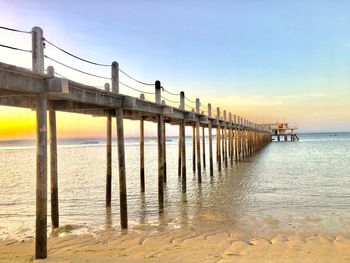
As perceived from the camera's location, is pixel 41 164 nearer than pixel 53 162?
Yes

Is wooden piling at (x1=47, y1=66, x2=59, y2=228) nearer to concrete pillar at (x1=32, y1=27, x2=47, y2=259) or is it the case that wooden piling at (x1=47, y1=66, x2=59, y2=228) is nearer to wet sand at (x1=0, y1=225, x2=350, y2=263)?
wet sand at (x1=0, y1=225, x2=350, y2=263)

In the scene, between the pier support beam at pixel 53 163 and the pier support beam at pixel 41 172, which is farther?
the pier support beam at pixel 53 163

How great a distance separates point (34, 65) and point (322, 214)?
894 centimetres

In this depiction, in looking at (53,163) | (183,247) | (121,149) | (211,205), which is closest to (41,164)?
(53,163)

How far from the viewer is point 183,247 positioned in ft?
23.6

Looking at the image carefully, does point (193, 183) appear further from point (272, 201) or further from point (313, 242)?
point (313, 242)

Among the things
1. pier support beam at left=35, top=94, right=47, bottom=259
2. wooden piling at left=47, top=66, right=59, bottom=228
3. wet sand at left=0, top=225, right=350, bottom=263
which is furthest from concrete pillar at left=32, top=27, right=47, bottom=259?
wooden piling at left=47, top=66, right=59, bottom=228

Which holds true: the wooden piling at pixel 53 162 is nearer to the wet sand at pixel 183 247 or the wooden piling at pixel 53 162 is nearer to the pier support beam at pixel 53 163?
the pier support beam at pixel 53 163

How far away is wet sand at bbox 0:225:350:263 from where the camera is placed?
6438 millimetres

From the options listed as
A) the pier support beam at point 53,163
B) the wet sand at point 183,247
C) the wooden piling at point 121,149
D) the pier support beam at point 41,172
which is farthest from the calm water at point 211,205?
the pier support beam at point 41,172

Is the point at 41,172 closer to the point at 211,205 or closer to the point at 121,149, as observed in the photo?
the point at 121,149

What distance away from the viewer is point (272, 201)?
43.4 ft

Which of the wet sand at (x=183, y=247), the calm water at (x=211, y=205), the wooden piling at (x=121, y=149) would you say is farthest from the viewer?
the calm water at (x=211, y=205)

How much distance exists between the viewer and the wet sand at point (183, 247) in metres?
6.44
